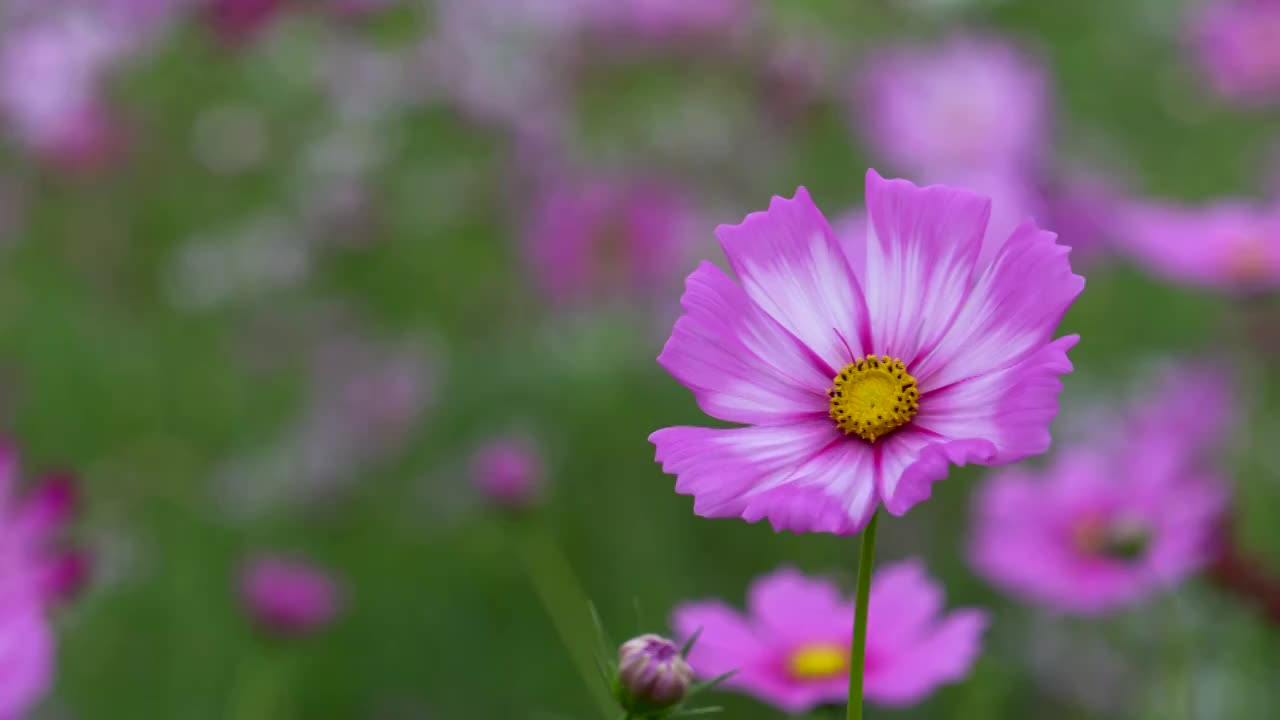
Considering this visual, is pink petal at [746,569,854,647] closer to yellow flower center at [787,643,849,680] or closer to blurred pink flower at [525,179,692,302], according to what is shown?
yellow flower center at [787,643,849,680]

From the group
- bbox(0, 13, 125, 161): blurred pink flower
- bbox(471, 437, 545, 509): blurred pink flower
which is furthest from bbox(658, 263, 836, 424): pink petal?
bbox(0, 13, 125, 161): blurred pink flower

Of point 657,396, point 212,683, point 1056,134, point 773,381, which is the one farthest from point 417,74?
point 773,381

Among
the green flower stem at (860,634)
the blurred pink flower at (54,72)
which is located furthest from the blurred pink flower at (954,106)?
the green flower stem at (860,634)

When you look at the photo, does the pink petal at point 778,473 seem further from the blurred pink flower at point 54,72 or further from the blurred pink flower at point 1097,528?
the blurred pink flower at point 54,72

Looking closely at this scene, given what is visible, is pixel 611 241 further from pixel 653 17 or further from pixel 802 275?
pixel 802 275

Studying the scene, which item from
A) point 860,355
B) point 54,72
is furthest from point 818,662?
point 54,72
